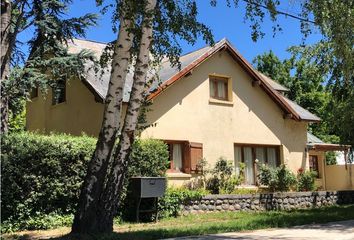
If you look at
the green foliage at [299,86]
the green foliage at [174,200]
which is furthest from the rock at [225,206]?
the green foliage at [299,86]

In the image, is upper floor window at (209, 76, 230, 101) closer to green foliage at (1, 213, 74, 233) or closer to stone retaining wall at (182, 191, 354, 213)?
stone retaining wall at (182, 191, 354, 213)

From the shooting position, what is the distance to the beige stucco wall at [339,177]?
2894 cm

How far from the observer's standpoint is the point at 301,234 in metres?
11.8

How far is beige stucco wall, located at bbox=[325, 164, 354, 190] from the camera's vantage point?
94.9ft

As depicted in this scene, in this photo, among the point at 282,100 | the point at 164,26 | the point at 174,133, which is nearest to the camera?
the point at 164,26

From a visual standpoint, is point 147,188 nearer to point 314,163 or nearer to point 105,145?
point 105,145

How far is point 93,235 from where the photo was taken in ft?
33.0

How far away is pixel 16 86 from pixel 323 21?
897 cm

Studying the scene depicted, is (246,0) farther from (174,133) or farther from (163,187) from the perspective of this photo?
(174,133)

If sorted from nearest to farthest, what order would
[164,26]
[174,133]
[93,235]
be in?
[93,235] → [164,26] → [174,133]

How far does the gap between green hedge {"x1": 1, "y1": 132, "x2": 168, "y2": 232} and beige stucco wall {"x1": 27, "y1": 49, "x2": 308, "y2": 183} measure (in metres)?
4.92

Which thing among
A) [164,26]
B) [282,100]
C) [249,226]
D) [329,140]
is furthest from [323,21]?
[329,140]

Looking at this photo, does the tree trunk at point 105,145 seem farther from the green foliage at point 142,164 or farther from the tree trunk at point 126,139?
the green foliage at point 142,164

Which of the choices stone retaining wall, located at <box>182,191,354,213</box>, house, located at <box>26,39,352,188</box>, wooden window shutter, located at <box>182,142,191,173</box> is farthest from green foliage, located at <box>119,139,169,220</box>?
wooden window shutter, located at <box>182,142,191,173</box>
